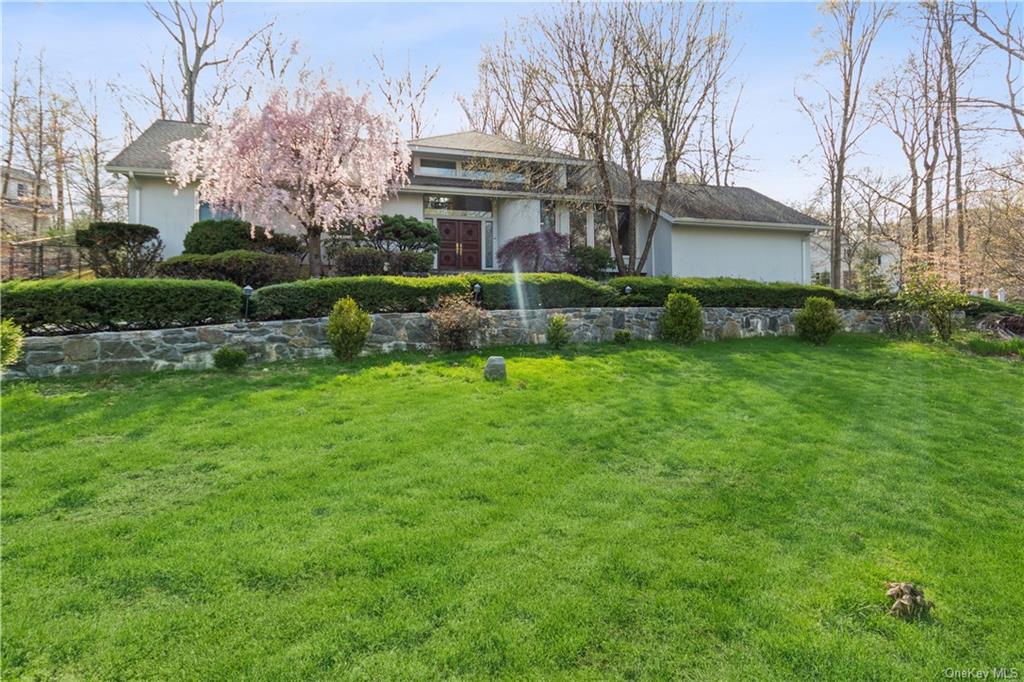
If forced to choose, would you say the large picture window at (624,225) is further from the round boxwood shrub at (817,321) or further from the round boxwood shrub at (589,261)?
the round boxwood shrub at (817,321)

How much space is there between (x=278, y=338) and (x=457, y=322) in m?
2.86

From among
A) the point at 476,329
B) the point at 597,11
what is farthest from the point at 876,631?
the point at 597,11

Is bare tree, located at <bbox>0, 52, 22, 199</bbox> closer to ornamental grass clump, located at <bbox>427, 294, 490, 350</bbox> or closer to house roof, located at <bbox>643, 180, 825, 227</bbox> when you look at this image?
ornamental grass clump, located at <bbox>427, 294, 490, 350</bbox>

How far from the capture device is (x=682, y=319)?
10.6 metres

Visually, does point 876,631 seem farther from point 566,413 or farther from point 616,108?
point 616,108

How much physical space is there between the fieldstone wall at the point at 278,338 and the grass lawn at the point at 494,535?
99 centimetres

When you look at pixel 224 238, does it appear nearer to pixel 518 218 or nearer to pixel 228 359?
pixel 228 359

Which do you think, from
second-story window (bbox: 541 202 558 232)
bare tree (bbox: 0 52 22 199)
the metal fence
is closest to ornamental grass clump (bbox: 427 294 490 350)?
second-story window (bbox: 541 202 558 232)

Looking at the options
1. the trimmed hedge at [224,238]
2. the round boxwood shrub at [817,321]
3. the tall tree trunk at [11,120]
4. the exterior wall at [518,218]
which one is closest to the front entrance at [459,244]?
the exterior wall at [518,218]

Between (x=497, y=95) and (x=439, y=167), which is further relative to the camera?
(x=497, y=95)

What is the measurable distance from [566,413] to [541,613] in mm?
3355

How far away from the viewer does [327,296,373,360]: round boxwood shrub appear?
8.08 m

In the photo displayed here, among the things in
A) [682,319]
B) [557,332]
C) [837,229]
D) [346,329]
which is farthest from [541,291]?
[837,229]

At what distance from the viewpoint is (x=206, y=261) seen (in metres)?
10.8
